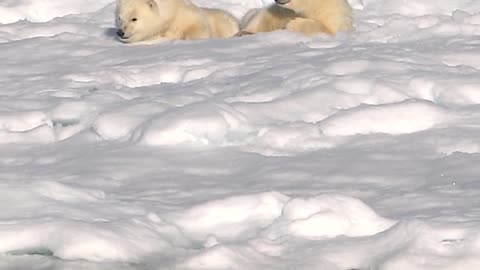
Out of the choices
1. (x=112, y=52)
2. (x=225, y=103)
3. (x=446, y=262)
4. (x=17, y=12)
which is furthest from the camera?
(x=17, y=12)

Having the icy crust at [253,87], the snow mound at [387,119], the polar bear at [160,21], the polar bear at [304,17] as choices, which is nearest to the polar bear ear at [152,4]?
the polar bear at [160,21]

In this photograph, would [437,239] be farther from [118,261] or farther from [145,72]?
[145,72]

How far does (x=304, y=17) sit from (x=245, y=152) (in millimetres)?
3711

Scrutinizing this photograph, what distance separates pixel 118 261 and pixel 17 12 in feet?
22.4

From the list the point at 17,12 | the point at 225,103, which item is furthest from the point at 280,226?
the point at 17,12

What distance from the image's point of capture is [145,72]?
6.57m

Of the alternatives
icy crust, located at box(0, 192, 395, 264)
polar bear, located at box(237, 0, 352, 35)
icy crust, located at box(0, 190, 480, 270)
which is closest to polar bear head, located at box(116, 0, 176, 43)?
polar bear, located at box(237, 0, 352, 35)

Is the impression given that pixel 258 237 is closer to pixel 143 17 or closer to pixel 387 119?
pixel 387 119

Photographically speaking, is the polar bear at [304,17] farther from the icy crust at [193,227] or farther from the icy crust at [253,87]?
the icy crust at [193,227]

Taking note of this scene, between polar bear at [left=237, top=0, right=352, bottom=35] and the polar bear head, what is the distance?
0.58 m

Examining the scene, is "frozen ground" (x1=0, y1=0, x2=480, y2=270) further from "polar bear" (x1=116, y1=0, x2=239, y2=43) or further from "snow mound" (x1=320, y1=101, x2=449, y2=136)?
"polar bear" (x1=116, y1=0, x2=239, y2=43)

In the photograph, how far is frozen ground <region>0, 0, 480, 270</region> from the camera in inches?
123

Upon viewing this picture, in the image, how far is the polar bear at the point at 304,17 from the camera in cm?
784

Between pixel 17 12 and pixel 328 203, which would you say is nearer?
pixel 328 203
